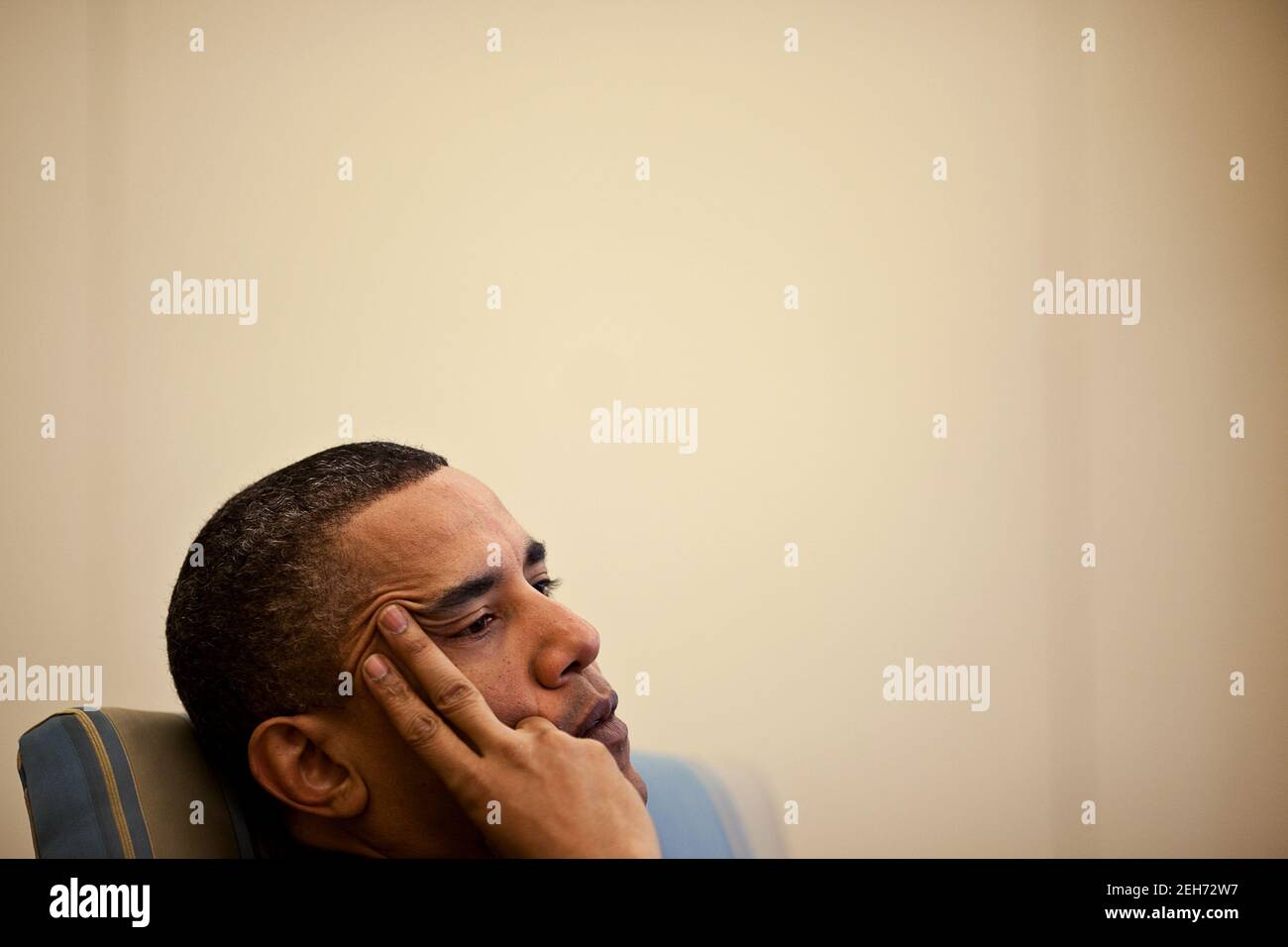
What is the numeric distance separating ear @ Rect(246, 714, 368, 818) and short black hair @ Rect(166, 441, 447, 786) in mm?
25

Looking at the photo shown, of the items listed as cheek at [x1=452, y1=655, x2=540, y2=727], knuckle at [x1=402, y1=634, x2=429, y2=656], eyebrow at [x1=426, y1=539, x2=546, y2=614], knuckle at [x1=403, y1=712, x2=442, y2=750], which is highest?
eyebrow at [x1=426, y1=539, x2=546, y2=614]

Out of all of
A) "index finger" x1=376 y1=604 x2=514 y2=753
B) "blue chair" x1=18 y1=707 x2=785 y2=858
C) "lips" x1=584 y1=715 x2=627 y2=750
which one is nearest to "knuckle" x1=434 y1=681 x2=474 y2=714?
"index finger" x1=376 y1=604 x2=514 y2=753

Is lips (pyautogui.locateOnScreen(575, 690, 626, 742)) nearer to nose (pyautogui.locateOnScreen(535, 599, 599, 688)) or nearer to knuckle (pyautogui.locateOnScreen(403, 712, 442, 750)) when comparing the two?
nose (pyautogui.locateOnScreen(535, 599, 599, 688))

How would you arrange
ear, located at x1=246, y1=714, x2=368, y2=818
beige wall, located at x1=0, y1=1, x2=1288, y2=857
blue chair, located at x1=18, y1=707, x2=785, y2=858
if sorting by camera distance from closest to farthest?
1. blue chair, located at x1=18, y1=707, x2=785, y2=858
2. ear, located at x1=246, y1=714, x2=368, y2=818
3. beige wall, located at x1=0, y1=1, x2=1288, y2=857

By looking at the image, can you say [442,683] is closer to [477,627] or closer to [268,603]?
[477,627]

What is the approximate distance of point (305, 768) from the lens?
131cm

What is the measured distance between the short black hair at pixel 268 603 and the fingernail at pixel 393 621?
57 millimetres

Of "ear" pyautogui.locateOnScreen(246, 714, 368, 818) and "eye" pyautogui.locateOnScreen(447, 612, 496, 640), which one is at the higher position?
"eye" pyautogui.locateOnScreen(447, 612, 496, 640)

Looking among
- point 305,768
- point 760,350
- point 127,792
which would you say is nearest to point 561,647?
point 305,768

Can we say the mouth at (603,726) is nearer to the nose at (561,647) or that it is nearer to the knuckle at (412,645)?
the nose at (561,647)

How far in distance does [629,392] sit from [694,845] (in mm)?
1260

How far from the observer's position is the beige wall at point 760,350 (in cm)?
250

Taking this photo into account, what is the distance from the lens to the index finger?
1232mm
